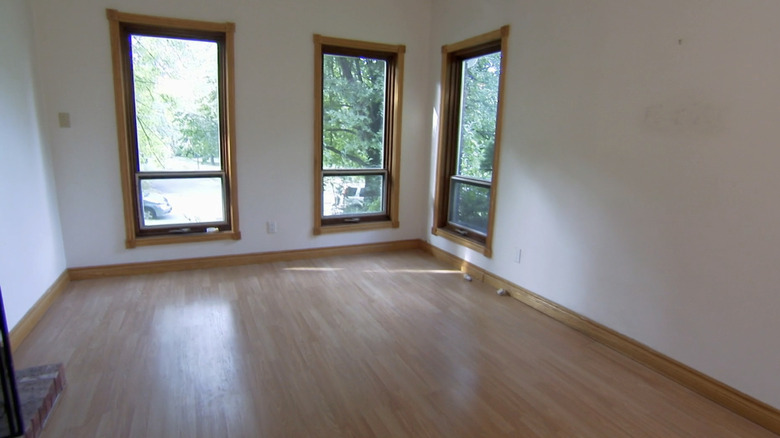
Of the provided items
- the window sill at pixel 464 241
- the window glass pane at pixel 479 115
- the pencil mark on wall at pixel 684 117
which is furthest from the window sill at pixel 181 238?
the pencil mark on wall at pixel 684 117

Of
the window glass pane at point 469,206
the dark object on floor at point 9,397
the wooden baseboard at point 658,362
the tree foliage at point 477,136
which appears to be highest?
the tree foliage at point 477,136

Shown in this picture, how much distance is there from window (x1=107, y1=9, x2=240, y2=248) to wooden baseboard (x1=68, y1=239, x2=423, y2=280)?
22 cm

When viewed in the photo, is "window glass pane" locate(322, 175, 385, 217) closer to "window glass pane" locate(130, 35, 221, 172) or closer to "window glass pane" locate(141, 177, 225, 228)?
"window glass pane" locate(141, 177, 225, 228)

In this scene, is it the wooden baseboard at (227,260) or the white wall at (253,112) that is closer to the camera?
the white wall at (253,112)

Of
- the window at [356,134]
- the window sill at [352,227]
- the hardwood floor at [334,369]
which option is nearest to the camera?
the hardwood floor at [334,369]

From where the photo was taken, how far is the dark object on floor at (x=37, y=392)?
1.88 meters

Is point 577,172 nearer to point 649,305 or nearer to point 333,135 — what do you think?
point 649,305

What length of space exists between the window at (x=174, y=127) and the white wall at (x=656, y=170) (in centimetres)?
254

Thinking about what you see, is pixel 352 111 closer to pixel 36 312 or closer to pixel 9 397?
pixel 36 312

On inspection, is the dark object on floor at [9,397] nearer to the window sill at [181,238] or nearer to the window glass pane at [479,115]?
the window sill at [181,238]

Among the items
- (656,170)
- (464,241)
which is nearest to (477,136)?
(464,241)

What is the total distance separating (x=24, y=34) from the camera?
10.3 feet

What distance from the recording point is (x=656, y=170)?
2562 millimetres

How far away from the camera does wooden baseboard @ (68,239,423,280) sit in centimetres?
385
